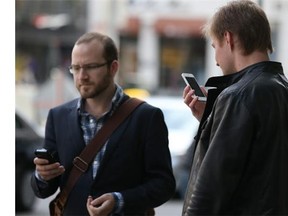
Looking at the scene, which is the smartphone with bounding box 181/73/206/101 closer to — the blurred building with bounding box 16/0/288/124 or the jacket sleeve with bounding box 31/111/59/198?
the jacket sleeve with bounding box 31/111/59/198

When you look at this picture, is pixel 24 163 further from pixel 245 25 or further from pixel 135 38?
pixel 135 38

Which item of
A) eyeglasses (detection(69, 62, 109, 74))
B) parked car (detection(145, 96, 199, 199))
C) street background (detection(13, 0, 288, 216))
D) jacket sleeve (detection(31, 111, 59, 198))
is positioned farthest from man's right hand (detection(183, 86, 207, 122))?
street background (detection(13, 0, 288, 216))

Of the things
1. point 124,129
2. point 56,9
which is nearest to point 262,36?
point 124,129

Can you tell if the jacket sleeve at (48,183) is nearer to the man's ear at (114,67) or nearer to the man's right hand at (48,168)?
the man's right hand at (48,168)

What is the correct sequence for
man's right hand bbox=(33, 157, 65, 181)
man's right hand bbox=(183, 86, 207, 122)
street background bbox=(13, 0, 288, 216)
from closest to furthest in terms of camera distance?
1. man's right hand bbox=(183, 86, 207, 122)
2. man's right hand bbox=(33, 157, 65, 181)
3. street background bbox=(13, 0, 288, 216)

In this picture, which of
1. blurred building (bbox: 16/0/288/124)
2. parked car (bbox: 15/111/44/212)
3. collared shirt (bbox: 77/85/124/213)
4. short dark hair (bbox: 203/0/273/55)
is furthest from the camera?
blurred building (bbox: 16/0/288/124)

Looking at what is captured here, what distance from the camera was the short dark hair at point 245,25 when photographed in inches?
119

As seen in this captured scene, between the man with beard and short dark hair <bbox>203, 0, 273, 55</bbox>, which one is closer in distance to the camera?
short dark hair <bbox>203, 0, 273, 55</bbox>

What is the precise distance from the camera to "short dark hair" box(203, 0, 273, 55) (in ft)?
9.92

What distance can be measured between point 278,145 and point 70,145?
123 cm

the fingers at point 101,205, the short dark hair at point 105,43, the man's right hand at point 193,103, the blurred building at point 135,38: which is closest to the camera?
the man's right hand at point 193,103


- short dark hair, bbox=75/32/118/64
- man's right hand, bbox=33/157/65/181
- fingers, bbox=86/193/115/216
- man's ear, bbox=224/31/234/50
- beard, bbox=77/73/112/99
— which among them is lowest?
fingers, bbox=86/193/115/216

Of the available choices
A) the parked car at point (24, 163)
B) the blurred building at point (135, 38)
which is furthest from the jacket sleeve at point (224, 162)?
the blurred building at point (135, 38)

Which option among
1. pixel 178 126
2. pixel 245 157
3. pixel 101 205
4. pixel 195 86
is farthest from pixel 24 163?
pixel 245 157
